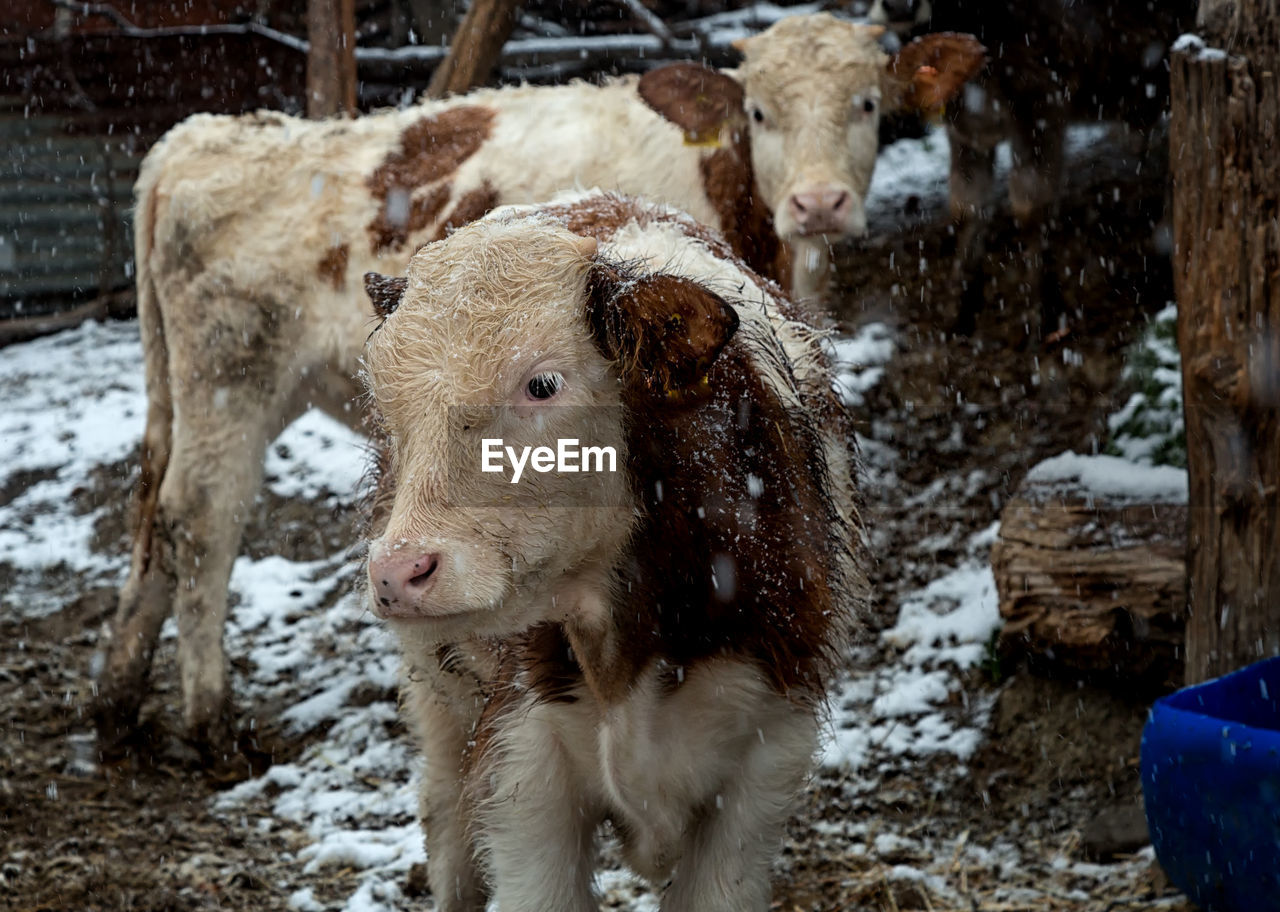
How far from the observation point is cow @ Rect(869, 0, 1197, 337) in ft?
23.9

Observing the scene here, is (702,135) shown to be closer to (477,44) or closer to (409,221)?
(409,221)

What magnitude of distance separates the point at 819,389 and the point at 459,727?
1311mm

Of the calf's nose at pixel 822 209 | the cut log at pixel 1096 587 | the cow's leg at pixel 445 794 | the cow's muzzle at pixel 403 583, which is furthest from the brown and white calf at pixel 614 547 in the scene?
the calf's nose at pixel 822 209

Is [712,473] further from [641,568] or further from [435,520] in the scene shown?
[435,520]

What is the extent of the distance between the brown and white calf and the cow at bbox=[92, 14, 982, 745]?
2.32 metres

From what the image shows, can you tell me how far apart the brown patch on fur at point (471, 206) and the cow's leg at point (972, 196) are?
3.05 m

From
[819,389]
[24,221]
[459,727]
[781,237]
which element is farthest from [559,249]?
[24,221]

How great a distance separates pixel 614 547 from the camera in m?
2.83

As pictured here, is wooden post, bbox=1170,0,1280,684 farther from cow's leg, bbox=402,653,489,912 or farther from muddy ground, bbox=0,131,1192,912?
cow's leg, bbox=402,653,489,912

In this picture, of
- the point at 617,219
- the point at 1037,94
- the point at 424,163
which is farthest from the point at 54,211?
the point at 617,219

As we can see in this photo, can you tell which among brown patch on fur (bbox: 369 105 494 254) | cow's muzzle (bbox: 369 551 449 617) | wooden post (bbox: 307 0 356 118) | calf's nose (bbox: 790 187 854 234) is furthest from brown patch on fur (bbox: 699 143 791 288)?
cow's muzzle (bbox: 369 551 449 617)

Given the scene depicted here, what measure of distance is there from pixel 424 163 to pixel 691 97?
1.10 m

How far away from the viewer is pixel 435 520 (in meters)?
2.53

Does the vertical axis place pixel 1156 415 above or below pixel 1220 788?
above
